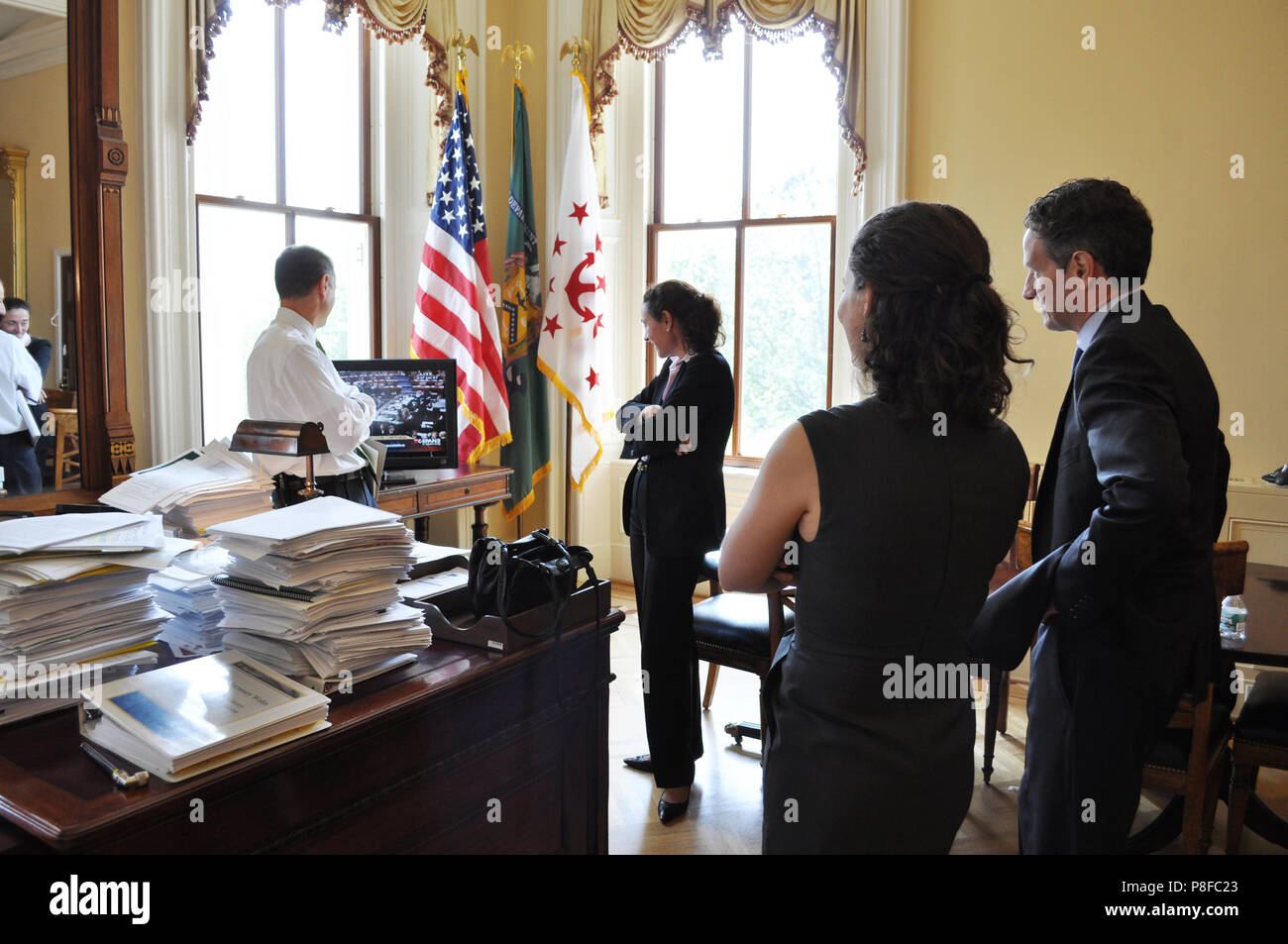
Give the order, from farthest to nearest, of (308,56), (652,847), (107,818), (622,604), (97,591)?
1. (622,604)
2. (308,56)
3. (652,847)
4. (97,591)
5. (107,818)

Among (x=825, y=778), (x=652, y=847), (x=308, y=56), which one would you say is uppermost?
(x=308, y=56)

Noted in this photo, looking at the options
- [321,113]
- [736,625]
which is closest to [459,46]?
[321,113]

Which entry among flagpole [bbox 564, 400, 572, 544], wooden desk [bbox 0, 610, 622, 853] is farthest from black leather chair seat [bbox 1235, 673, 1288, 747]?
flagpole [bbox 564, 400, 572, 544]

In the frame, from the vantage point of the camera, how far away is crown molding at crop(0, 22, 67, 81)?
342 centimetres

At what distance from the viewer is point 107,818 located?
1.12 meters

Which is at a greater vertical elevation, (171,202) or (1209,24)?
(1209,24)

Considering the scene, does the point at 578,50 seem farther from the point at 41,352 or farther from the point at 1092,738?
the point at 1092,738

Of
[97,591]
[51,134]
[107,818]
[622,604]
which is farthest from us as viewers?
[622,604]

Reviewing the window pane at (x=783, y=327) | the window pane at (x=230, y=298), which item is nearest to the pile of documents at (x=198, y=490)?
the window pane at (x=230, y=298)

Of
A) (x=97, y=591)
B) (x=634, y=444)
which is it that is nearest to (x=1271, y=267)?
(x=634, y=444)

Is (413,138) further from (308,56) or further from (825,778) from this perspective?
(825,778)

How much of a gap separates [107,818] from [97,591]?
49 cm

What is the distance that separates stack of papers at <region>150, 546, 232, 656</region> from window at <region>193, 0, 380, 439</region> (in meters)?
2.88

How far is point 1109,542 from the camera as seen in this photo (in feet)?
5.15
